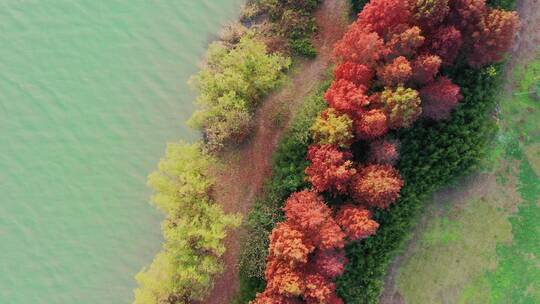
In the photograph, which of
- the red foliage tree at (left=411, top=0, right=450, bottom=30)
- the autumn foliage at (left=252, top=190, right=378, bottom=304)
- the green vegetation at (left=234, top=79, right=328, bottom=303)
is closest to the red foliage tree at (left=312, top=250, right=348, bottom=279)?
the autumn foliage at (left=252, top=190, right=378, bottom=304)

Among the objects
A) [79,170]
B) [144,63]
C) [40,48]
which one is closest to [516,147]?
[144,63]

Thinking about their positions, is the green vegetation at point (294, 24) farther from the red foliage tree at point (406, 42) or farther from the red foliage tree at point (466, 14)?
the red foliage tree at point (466, 14)

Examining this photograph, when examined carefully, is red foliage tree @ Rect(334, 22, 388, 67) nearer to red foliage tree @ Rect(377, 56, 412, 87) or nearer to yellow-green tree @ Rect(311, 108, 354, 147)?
red foliage tree @ Rect(377, 56, 412, 87)

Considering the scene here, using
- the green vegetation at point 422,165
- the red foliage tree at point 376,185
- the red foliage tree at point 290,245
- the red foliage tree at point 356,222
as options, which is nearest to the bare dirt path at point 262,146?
the red foliage tree at point 290,245

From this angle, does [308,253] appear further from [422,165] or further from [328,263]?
[422,165]

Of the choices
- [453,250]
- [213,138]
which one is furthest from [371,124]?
[453,250]
